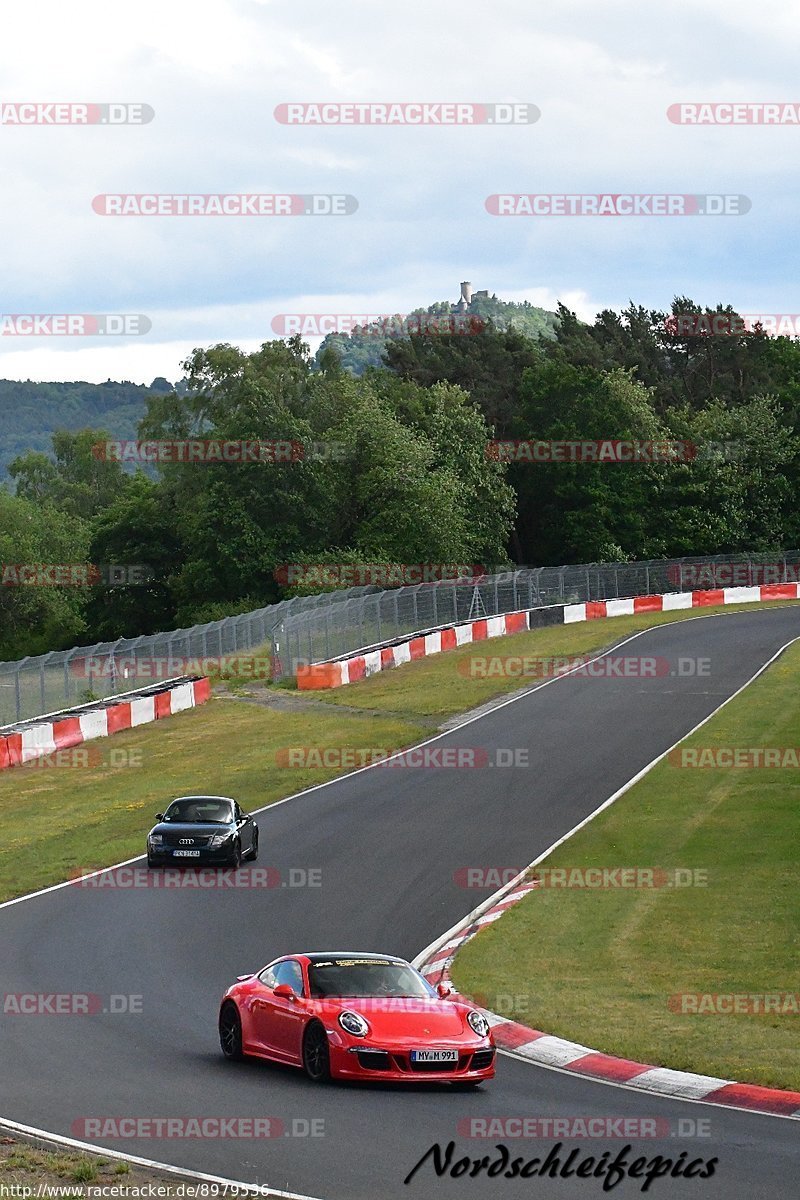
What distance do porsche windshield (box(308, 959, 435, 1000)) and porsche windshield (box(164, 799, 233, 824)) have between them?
1178 cm

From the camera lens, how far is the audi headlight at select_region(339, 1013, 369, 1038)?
13.1 m

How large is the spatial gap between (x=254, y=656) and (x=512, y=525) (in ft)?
108

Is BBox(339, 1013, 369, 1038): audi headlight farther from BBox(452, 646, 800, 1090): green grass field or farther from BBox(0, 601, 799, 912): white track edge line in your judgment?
BBox(0, 601, 799, 912): white track edge line

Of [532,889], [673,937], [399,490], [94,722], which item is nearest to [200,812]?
[532,889]

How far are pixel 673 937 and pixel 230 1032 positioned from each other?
23.6ft

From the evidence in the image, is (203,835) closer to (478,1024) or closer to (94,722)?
(478,1024)

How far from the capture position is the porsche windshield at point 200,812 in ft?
85.4

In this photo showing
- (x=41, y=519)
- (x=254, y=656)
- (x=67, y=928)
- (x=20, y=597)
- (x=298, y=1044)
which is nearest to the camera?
(x=298, y=1044)

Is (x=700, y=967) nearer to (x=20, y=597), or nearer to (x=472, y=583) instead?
(x=472, y=583)

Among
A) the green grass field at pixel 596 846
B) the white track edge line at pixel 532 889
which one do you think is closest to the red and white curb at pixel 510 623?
the green grass field at pixel 596 846

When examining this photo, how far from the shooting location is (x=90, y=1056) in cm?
1405

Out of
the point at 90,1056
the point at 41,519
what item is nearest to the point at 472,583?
the point at 90,1056

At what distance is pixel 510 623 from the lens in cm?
5947

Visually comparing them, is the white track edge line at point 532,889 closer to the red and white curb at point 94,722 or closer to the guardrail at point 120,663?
the red and white curb at point 94,722
